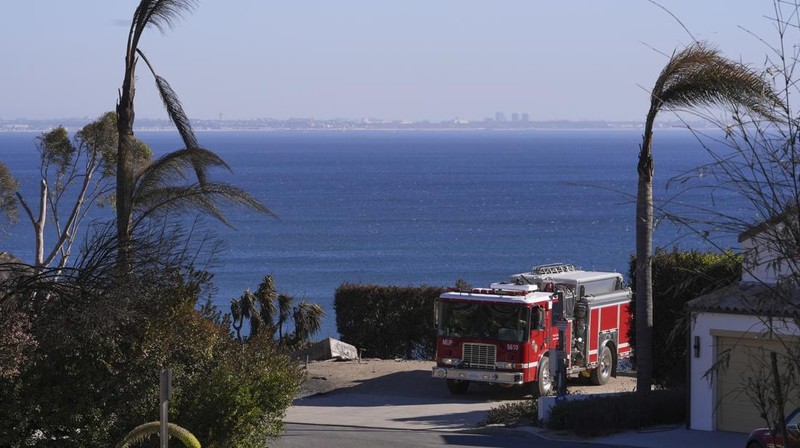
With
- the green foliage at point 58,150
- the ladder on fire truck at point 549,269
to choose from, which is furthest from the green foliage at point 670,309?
the green foliage at point 58,150

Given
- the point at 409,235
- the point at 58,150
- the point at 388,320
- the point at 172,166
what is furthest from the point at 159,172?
the point at 409,235

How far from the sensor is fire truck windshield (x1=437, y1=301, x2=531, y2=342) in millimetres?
26109

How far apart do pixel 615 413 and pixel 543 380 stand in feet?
14.7

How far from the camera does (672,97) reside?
2178 centimetres

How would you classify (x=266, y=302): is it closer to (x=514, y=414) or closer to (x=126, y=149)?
(x=514, y=414)

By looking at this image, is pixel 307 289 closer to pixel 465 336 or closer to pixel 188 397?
pixel 465 336

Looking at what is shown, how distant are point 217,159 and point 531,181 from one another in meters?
175

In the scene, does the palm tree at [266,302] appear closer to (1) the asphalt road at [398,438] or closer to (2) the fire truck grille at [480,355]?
(2) the fire truck grille at [480,355]

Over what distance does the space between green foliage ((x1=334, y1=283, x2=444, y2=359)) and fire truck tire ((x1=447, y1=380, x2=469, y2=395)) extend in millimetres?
6756

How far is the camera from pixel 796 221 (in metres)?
8.16

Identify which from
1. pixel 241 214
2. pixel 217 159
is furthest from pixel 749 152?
pixel 241 214

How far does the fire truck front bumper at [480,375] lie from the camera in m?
26.0

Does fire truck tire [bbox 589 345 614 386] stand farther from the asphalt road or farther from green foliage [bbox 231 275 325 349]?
green foliage [bbox 231 275 325 349]

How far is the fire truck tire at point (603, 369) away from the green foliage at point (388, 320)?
661cm
